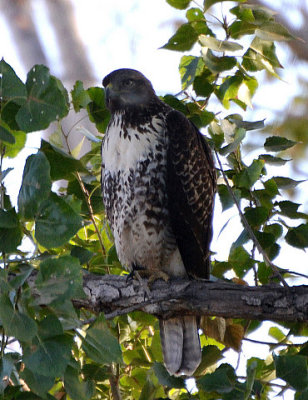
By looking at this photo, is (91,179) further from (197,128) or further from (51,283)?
(51,283)

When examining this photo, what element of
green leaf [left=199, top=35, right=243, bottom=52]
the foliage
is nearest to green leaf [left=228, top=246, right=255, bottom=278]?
the foliage

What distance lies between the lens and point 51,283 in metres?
2.00

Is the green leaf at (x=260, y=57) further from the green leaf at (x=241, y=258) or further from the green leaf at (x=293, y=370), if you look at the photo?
the green leaf at (x=293, y=370)

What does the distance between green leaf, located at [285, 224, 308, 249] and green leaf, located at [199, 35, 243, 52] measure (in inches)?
32.9

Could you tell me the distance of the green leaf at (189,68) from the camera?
3.33m

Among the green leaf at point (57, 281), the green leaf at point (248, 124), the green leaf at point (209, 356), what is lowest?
the green leaf at point (209, 356)

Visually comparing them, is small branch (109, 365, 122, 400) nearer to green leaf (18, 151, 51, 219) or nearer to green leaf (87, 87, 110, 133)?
green leaf (18, 151, 51, 219)

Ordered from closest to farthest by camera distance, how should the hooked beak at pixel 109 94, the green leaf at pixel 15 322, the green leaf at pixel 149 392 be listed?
the green leaf at pixel 15 322 → the green leaf at pixel 149 392 → the hooked beak at pixel 109 94

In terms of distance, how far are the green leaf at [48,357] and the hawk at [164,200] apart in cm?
162

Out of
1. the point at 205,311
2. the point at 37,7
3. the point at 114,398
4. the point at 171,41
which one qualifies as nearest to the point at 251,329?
the point at 205,311

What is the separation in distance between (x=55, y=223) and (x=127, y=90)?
197 cm

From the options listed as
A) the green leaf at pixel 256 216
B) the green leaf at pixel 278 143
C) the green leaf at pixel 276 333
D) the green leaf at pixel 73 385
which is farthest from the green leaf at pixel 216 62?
the green leaf at pixel 73 385

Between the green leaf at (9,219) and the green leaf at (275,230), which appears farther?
the green leaf at (275,230)

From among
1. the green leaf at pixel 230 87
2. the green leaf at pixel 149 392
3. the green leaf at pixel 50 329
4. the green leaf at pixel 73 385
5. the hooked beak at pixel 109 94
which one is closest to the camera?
the green leaf at pixel 50 329
